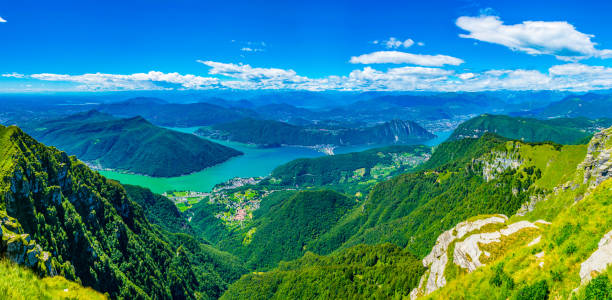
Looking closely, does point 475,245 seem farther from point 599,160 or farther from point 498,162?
point 498,162

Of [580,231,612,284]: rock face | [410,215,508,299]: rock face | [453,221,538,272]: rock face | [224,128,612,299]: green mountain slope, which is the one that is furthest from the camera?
[410,215,508,299]: rock face

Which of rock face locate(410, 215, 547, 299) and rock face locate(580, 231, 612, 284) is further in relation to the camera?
rock face locate(410, 215, 547, 299)

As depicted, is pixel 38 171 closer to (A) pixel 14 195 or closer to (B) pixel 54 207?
(B) pixel 54 207

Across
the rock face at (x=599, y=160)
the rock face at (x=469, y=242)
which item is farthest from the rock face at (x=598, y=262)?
the rock face at (x=599, y=160)

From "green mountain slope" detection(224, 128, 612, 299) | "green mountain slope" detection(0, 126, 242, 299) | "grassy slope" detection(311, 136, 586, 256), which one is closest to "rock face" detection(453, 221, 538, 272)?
"green mountain slope" detection(224, 128, 612, 299)

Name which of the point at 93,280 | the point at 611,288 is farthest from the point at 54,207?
the point at 611,288

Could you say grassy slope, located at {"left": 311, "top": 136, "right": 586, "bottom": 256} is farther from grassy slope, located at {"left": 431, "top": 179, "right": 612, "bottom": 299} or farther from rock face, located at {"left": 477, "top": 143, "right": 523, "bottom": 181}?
grassy slope, located at {"left": 431, "top": 179, "right": 612, "bottom": 299}

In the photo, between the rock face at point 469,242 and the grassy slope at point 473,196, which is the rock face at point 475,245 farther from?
the grassy slope at point 473,196
